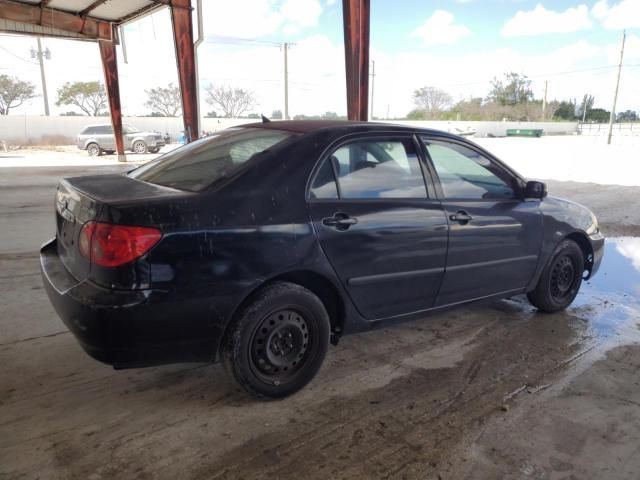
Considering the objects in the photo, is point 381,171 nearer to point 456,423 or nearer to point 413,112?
point 456,423

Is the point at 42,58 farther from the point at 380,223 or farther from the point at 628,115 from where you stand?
the point at 628,115

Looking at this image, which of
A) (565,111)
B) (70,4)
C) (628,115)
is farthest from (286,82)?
(628,115)

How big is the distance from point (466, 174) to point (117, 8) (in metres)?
17.4

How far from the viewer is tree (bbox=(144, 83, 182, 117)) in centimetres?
6281

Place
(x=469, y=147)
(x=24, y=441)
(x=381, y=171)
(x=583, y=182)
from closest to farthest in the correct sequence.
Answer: (x=24, y=441)
(x=381, y=171)
(x=469, y=147)
(x=583, y=182)

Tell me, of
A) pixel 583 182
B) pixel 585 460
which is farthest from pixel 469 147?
pixel 583 182

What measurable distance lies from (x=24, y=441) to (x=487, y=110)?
87.7 meters

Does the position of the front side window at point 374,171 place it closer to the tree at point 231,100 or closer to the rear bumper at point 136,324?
the rear bumper at point 136,324

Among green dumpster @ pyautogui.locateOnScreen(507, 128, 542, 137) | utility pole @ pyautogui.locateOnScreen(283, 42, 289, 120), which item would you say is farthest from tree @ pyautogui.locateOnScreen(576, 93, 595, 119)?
utility pole @ pyautogui.locateOnScreen(283, 42, 289, 120)

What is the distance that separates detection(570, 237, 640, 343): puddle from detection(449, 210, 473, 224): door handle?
1619 mm

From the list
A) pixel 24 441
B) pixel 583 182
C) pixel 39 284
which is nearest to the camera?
pixel 24 441

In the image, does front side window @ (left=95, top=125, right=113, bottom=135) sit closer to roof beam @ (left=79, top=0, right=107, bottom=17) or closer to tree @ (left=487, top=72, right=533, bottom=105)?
roof beam @ (left=79, top=0, right=107, bottom=17)

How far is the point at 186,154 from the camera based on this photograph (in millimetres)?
3488

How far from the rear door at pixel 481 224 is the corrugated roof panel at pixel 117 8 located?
1563 centimetres
